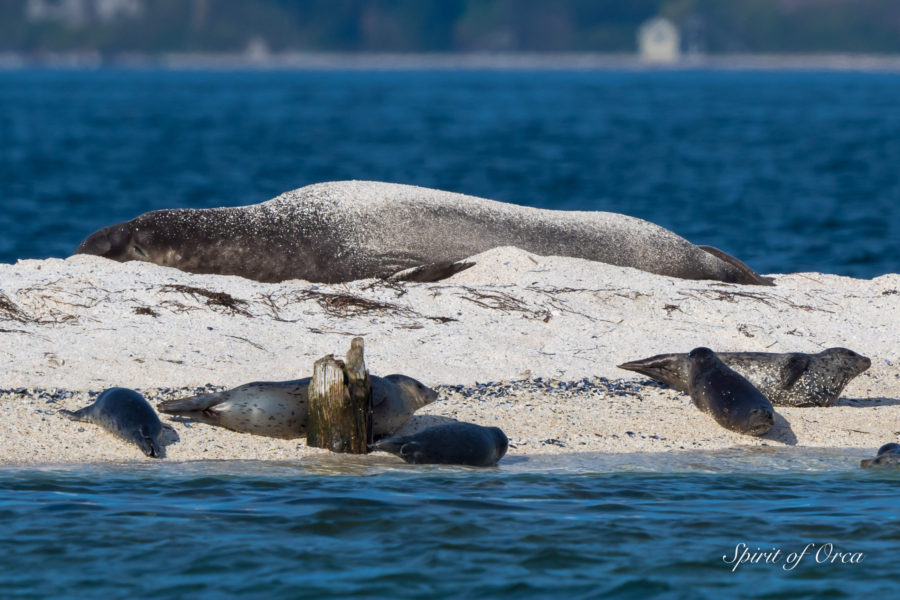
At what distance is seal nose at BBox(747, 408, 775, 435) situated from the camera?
7.41 meters

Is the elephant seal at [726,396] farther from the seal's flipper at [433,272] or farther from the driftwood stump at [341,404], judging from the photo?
the seal's flipper at [433,272]

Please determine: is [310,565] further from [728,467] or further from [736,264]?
[736,264]

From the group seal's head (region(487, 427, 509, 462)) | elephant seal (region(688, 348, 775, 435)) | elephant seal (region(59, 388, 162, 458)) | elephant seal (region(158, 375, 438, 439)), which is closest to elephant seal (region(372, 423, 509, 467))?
seal's head (region(487, 427, 509, 462))

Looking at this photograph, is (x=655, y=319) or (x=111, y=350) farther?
(x=655, y=319)

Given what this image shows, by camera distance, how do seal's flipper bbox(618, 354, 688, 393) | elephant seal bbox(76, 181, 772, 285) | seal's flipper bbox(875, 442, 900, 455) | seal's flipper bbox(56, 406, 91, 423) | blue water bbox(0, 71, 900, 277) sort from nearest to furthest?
seal's flipper bbox(875, 442, 900, 455)
seal's flipper bbox(56, 406, 91, 423)
seal's flipper bbox(618, 354, 688, 393)
elephant seal bbox(76, 181, 772, 285)
blue water bbox(0, 71, 900, 277)

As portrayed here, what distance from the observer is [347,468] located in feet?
21.9

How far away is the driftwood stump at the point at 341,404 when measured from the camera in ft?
22.3

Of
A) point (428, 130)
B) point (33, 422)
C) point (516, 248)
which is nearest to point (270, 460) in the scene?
point (33, 422)

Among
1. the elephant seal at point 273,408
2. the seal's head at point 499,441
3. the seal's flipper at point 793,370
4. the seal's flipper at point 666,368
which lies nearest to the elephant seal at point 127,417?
the elephant seal at point 273,408

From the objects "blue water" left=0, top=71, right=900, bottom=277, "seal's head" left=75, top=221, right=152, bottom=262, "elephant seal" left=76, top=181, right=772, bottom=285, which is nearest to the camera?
"elephant seal" left=76, top=181, right=772, bottom=285

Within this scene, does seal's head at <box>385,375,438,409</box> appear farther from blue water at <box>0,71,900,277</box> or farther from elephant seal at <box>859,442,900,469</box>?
blue water at <box>0,71,900,277</box>

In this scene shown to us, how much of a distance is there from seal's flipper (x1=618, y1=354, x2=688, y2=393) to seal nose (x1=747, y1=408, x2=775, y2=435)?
725mm

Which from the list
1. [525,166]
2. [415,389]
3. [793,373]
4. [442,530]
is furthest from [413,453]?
[525,166]

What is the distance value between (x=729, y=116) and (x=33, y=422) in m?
55.9
